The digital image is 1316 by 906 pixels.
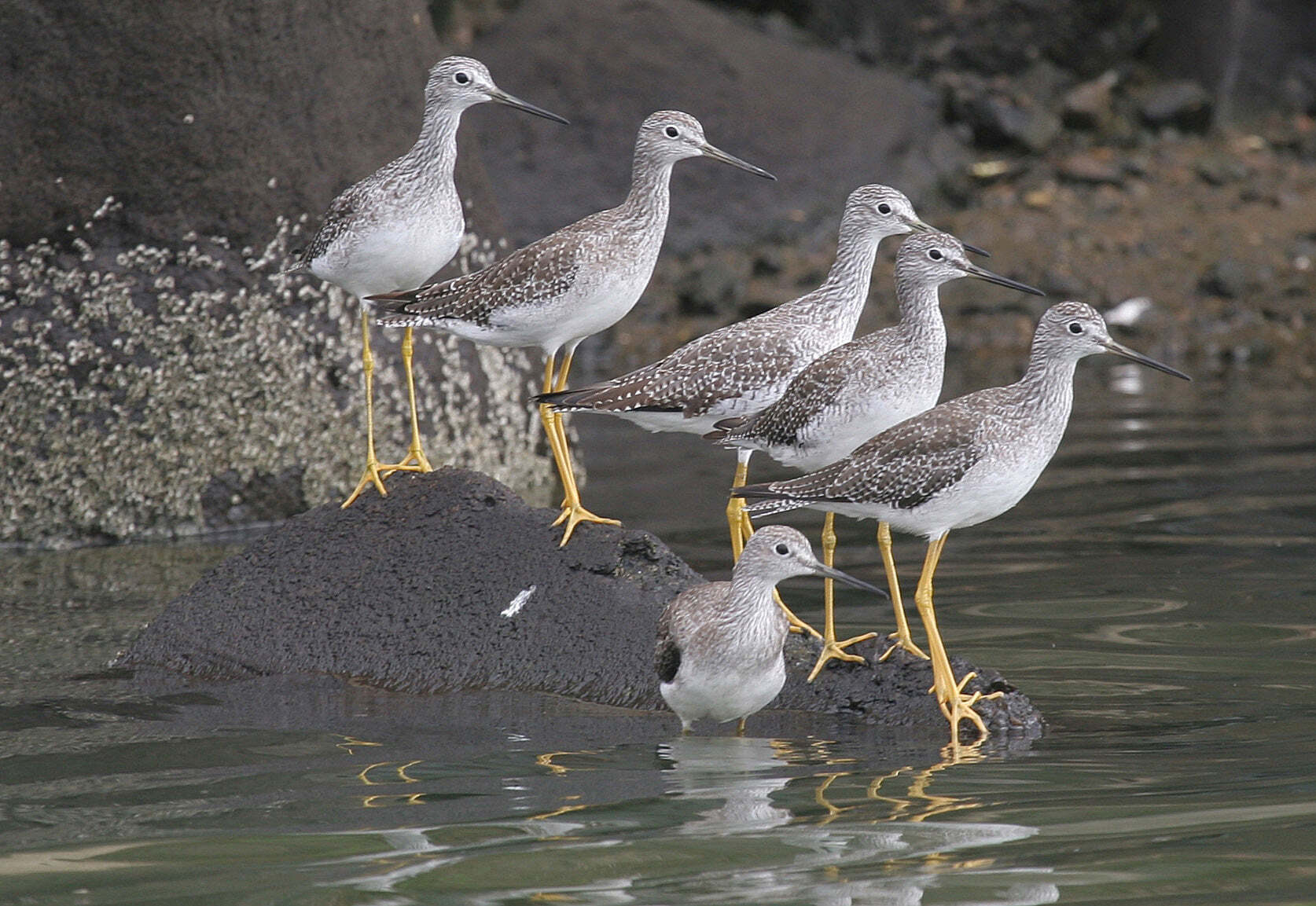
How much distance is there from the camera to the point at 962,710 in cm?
699

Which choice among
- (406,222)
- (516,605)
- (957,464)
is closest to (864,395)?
(957,464)

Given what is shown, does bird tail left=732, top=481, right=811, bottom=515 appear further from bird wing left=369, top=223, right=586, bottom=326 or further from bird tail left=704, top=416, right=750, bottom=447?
bird wing left=369, top=223, right=586, bottom=326

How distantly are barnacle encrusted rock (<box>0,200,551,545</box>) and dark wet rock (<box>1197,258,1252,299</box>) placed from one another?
991 centimetres

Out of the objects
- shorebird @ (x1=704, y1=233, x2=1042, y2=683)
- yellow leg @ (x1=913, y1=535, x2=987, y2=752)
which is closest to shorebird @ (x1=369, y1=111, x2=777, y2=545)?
shorebird @ (x1=704, y1=233, x2=1042, y2=683)

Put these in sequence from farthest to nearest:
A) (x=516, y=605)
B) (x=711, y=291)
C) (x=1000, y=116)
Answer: (x=1000, y=116) → (x=711, y=291) → (x=516, y=605)

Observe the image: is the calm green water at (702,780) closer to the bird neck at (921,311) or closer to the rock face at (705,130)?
the bird neck at (921,311)

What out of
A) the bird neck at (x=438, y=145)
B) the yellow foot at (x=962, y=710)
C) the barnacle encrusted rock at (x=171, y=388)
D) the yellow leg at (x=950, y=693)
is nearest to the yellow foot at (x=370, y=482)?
the bird neck at (x=438, y=145)

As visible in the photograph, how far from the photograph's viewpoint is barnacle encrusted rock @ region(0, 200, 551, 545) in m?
11.3

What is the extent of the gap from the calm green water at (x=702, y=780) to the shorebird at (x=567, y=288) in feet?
5.56

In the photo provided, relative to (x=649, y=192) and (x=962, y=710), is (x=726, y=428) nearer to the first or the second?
(x=649, y=192)

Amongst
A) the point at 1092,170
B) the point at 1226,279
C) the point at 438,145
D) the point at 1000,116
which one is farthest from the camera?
the point at 1000,116

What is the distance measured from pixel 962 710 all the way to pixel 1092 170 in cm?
1506

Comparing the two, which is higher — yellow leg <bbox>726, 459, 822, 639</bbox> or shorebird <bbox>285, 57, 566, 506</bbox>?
shorebird <bbox>285, 57, 566, 506</bbox>

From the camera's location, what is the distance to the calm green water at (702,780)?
5406 millimetres
